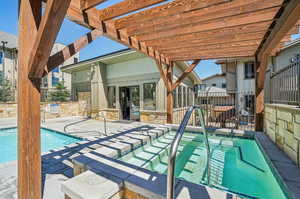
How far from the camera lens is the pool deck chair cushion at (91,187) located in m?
1.59

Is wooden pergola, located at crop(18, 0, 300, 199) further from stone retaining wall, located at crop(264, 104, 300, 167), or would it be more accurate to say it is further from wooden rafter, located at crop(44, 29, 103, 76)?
stone retaining wall, located at crop(264, 104, 300, 167)

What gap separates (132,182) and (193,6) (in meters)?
2.80

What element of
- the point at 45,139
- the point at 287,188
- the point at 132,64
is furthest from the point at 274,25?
the point at 45,139

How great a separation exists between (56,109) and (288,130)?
38.9ft

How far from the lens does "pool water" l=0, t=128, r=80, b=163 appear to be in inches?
193

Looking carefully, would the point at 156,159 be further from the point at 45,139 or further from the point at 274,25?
the point at 45,139

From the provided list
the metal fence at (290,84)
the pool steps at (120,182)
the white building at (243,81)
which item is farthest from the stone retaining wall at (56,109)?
the white building at (243,81)

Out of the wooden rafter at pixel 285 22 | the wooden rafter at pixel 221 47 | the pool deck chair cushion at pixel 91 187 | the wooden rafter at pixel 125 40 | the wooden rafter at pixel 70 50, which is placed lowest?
the pool deck chair cushion at pixel 91 187

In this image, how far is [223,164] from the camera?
3.56 m

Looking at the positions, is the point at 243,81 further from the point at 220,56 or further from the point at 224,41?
the point at 224,41

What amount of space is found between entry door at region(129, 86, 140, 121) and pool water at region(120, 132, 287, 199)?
4.03 m

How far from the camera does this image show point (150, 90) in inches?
312

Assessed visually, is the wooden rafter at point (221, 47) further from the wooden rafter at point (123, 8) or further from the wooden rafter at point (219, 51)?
the wooden rafter at point (123, 8)

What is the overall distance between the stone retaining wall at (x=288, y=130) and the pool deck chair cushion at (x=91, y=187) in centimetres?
306
